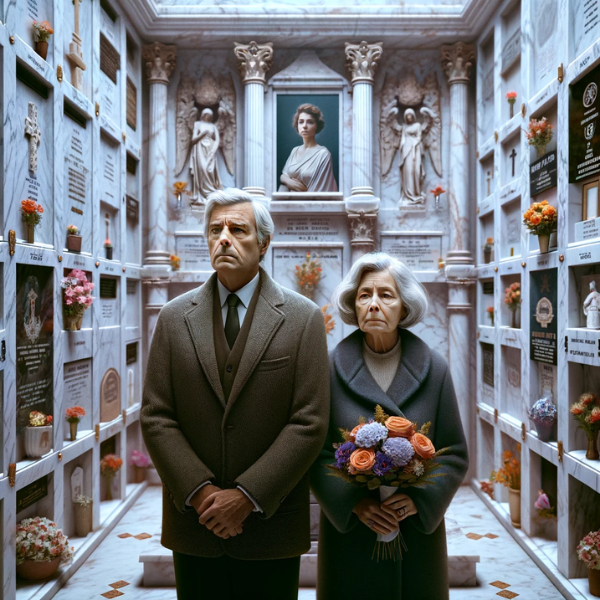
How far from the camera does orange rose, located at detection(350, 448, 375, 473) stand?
230 centimetres

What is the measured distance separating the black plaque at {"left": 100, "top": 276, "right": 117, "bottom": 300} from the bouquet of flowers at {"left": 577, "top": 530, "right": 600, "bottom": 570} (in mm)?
5199

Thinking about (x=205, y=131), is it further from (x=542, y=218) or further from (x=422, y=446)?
(x=422, y=446)

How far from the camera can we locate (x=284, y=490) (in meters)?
2.35

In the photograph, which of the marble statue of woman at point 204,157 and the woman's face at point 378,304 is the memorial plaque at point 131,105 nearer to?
the marble statue of woman at point 204,157

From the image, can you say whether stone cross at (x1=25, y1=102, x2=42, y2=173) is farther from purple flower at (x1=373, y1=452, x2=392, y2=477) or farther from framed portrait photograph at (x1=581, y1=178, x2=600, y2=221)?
framed portrait photograph at (x1=581, y1=178, x2=600, y2=221)

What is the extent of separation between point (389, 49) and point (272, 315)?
705 centimetres

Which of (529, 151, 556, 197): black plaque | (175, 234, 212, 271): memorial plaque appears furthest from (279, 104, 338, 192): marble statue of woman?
(529, 151, 556, 197): black plaque

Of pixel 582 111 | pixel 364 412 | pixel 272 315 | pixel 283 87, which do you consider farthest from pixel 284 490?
pixel 283 87

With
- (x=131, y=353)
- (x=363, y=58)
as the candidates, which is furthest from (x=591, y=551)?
(x=363, y=58)

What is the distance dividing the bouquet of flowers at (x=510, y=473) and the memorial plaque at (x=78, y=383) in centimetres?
443

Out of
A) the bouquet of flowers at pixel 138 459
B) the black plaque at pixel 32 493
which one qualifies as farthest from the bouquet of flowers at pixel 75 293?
the bouquet of flowers at pixel 138 459

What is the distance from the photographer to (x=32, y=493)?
481 cm

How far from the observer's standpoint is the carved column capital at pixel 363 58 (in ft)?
26.7

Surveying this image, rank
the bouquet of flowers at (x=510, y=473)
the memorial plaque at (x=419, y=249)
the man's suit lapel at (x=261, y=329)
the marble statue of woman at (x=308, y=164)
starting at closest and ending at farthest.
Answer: the man's suit lapel at (x=261, y=329), the bouquet of flowers at (x=510, y=473), the marble statue of woman at (x=308, y=164), the memorial plaque at (x=419, y=249)
